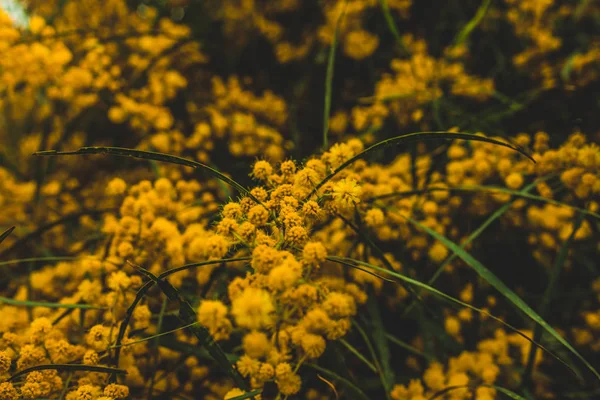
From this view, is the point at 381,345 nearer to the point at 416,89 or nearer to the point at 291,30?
the point at 416,89

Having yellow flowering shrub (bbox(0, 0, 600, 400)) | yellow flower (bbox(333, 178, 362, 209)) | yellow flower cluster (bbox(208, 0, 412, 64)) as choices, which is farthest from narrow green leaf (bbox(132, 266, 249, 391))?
yellow flower cluster (bbox(208, 0, 412, 64))

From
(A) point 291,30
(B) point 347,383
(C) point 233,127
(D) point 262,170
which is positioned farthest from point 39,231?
(A) point 291,30

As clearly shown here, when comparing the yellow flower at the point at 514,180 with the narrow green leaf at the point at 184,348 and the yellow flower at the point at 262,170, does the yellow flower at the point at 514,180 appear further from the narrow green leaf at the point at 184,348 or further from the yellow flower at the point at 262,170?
the narrow green leaf at the point at 184,348

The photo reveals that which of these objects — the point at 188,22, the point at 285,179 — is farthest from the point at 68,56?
the point at 285,179

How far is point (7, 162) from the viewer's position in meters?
1.98

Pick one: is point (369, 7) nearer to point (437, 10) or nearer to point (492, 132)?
point (437, 10)

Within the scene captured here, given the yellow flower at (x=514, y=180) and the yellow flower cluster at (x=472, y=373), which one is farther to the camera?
the yellow flower at (x=514, y=180)

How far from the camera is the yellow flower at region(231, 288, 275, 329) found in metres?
0.67

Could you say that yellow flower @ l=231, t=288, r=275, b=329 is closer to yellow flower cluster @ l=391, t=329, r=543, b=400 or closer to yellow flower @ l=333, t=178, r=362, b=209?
yellow flower @ l=333, t=178, r=362, b=209

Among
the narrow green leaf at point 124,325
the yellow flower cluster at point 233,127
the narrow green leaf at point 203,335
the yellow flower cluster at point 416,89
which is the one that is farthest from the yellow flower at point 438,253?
the narrow green leaf at point 124,325

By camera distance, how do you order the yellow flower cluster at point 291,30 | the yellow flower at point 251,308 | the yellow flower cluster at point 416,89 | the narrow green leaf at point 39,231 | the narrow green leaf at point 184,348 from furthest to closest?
the yellow flower cluster at point 291,30, the yellow flower cluster at point 416,89, the narrow green leaf at point 39,231, the narrow green leaf at point 184,348, the yellow flower at point 251,308

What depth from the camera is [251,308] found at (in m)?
0.67

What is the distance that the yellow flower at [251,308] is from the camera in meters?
0.67

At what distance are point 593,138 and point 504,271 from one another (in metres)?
0.54
